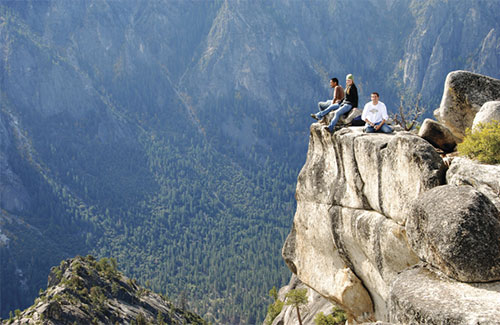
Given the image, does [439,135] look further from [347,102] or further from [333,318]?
[333,318]

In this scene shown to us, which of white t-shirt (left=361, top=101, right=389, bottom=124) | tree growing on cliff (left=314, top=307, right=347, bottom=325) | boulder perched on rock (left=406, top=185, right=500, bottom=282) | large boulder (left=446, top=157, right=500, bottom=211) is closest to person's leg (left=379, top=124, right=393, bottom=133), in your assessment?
white t-shirt (left=361, top=101, right=389, bottom=124)

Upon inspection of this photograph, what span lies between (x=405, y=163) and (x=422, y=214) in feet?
12.6

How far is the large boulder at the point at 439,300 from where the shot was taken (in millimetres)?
14648

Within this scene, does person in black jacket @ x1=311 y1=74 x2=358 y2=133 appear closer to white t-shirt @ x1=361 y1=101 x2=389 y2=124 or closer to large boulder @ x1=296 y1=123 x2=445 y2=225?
large boulder @ x1=296 y1=123 x2=445 y2=225

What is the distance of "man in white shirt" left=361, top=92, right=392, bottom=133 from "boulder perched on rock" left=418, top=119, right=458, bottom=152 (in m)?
2.07

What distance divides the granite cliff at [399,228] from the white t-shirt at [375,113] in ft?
4.15

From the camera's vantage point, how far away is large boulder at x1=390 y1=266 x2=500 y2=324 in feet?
48.1

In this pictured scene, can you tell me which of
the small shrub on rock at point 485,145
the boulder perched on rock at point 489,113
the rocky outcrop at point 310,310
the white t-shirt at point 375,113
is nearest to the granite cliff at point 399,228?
the small shrub on rock at point 485,145

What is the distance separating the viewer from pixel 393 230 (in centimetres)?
2175

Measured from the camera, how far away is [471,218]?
16.3 meters

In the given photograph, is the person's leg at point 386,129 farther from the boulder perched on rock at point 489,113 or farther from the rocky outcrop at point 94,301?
the rocky outcrop at point 94,301

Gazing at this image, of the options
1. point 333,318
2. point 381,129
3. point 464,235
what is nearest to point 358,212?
point 381,129

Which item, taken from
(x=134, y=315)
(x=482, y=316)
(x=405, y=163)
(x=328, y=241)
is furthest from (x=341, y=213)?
(x=134, y=315)

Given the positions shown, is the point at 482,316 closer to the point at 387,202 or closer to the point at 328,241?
the point at 387,202
